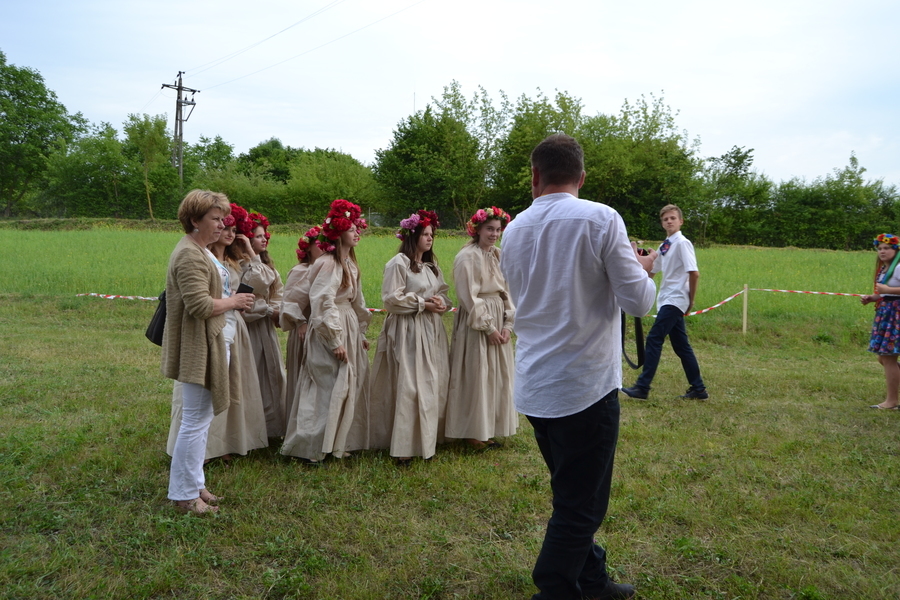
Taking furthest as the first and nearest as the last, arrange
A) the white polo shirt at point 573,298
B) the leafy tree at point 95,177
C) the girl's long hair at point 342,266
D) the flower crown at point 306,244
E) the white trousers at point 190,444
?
the leafy tree at point 95,177, the flower crown at point 306,244, the girl's long hair at point 342,266, the white trousers at point 190,444, the white polo shirt at point 573,298

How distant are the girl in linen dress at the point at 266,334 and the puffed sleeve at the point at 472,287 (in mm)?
1476

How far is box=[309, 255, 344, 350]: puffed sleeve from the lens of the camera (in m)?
4.68

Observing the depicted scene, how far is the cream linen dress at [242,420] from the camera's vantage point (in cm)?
469

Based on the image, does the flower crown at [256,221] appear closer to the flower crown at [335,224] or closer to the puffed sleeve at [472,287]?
the flower crown at [335,224]

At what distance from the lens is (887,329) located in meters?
6.26

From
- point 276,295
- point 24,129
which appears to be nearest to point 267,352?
point 276,295

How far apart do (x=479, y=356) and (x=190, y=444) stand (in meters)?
2.24

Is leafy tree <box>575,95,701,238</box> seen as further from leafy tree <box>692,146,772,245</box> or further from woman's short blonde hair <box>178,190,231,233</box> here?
woman's short blonde hair <box>178,190,231,233</box>

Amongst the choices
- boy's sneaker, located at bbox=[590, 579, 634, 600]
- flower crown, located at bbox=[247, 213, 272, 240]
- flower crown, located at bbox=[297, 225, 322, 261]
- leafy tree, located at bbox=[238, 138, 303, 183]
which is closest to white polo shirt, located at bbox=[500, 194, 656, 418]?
boy's sneaker, located at bbox=[590, 579, 634, 600]

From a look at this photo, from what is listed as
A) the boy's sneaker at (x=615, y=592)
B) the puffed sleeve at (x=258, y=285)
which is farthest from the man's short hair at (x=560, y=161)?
the puffed sleeve at (x=258, y=285)

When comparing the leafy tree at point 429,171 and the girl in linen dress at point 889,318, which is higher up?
the leafy tree at point 429,171

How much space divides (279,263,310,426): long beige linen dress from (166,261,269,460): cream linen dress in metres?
0.25

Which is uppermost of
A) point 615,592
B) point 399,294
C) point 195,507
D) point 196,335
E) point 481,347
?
point 399,294

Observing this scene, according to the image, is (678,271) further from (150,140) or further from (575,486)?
(150,140)
